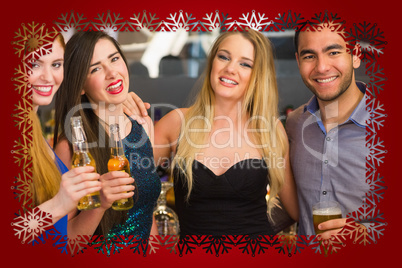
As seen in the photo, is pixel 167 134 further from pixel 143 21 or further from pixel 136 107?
pixel 143 21

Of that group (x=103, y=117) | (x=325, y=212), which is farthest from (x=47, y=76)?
(x=325, y=212)

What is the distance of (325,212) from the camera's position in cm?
228

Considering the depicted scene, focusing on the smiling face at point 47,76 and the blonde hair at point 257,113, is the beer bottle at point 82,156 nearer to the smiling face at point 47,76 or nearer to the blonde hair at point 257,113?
the smiling face at point 47,76

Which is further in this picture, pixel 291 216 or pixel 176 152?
pixel 291 216

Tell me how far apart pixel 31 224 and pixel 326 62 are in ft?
4.55

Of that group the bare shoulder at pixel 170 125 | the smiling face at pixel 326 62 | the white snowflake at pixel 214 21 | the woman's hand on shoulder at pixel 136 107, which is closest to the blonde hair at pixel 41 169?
the woman's hand on shoulder at pixel 136 107

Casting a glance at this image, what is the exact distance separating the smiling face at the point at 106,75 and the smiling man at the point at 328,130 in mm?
757

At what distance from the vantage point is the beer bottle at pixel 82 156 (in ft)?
6.73

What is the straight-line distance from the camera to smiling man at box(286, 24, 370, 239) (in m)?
2.24

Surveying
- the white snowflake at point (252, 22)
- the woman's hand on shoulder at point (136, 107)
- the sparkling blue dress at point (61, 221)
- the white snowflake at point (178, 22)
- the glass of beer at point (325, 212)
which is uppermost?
the white snowflake at point (178, 22)

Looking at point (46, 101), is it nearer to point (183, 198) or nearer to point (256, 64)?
point (183, 198)

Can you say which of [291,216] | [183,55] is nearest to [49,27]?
[183,55]

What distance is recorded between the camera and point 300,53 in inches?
89.2

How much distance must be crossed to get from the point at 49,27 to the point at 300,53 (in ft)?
3.46
